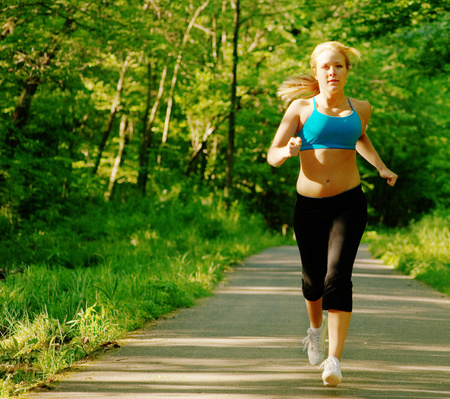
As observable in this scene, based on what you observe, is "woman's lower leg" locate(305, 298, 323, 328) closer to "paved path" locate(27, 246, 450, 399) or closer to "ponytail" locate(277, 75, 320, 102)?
"paved path" locate(27, 246, 450, 399)

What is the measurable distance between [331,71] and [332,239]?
1.05 metres

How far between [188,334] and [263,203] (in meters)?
33.8

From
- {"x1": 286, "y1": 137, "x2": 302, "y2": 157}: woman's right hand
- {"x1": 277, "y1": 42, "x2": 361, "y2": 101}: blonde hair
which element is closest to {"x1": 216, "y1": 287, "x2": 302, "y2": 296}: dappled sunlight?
{"x1": 277, "y1": 42, "x2": 361, "y2": 101}: blonde hair

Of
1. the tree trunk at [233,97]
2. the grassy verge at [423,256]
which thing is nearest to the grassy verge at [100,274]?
the grassy verge at [423,256]

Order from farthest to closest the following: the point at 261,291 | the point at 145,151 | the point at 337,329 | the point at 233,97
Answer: the point at 145,151, the point at 233,97, the point at 261,291, the point at 337,329

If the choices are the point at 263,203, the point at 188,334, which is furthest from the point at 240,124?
the point at 188,334

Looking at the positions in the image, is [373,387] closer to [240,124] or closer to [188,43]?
[188,43]

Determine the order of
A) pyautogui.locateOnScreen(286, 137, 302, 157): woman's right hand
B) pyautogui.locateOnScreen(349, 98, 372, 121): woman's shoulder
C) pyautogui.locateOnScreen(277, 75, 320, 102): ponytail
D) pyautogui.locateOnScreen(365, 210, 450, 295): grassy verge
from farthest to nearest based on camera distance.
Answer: pyautogui.locateOnScreen(365, 210, 450, 295): grassy verge → pyautogui.locateOnScreen(277, 75, 320, 102): ponytail → pyautogui.locateOnScreen(349, 98, 372, 121): woman's shoulder → pyautogui.locateOnScreen(286, 137, 302, 157): woman's right hand

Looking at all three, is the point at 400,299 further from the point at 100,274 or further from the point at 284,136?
the point at 284,136

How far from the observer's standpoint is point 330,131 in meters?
4.60

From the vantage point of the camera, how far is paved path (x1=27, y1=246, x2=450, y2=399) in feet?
14.4

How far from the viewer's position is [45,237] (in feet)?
54.2

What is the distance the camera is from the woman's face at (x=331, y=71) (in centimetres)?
466

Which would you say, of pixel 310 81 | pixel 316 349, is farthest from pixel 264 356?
pixel 310 81
